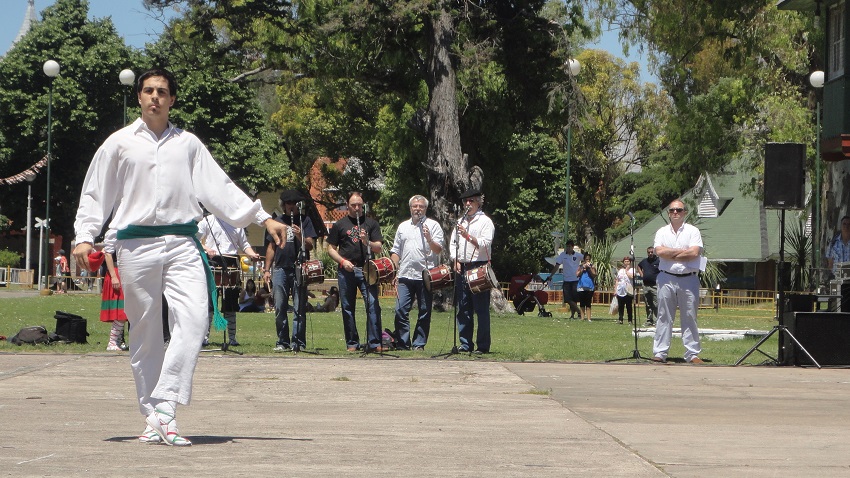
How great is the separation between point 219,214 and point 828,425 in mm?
4755

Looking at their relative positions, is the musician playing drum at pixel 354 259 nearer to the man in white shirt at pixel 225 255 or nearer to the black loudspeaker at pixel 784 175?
the man in white shirt at pixel 225 255

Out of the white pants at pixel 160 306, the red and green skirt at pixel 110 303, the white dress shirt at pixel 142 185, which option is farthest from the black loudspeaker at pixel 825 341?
the white pants at pixel 160 306

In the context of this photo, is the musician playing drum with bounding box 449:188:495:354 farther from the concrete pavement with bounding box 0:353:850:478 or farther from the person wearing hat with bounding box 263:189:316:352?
the person wearing hat with bounding box 263:189:316:352

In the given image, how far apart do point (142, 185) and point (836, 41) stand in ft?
72.4

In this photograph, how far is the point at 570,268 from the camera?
31.4 m

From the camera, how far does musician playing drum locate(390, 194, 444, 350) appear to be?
54.7 feet

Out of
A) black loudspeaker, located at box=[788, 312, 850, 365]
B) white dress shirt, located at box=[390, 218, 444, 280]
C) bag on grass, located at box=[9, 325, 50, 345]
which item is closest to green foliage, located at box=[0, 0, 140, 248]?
bag on grass, located at box=[9, 325, 50, 345]

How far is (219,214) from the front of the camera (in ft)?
26.8

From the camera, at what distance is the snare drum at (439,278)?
631 inches

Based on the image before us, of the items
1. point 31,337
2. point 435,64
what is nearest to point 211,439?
point 31,337

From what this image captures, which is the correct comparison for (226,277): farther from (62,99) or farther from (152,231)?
(62,99)

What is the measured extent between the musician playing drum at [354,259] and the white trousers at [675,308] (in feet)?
11.0

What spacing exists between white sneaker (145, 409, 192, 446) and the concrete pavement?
0.08m

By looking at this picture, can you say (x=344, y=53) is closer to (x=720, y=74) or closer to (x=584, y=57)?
(x=720, y=74)
